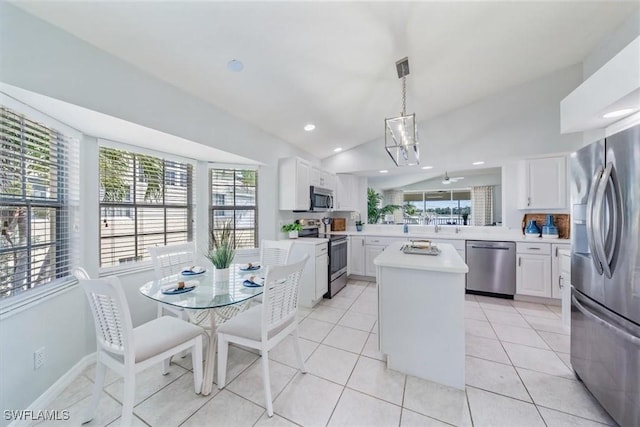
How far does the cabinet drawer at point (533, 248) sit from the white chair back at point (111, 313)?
452 centimetres

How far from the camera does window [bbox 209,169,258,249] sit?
11.1 ft

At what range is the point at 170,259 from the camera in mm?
2520

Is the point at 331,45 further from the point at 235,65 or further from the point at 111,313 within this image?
the point at 111,313

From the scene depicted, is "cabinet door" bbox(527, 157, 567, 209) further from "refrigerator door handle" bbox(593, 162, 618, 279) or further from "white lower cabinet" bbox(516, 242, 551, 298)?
"refrigerator door handle" bbox(593, 162, 618, 279)

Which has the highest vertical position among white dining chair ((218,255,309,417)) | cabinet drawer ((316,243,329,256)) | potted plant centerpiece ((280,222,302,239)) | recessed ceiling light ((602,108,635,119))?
recessed ceiling light ((602,108,635,119))

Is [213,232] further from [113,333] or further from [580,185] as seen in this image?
[580,185]

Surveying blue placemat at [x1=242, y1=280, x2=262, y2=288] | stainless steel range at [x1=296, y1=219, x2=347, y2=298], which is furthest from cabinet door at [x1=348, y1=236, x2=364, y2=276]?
blue placemat at [x1=242, y1=280, x2=262, y2=288]

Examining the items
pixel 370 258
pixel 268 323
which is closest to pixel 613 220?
pixel 268 323

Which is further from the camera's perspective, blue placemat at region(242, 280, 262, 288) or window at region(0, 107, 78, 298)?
blue placemat at region(242, 280, 262, 288)

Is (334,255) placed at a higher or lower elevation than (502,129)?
lower

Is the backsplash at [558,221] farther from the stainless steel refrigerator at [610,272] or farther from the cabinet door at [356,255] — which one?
the cabinet door at [356,255]

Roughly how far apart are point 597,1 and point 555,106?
1483 millimetres

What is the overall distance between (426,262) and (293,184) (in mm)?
2277

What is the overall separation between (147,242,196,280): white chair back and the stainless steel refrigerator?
3.42 m
